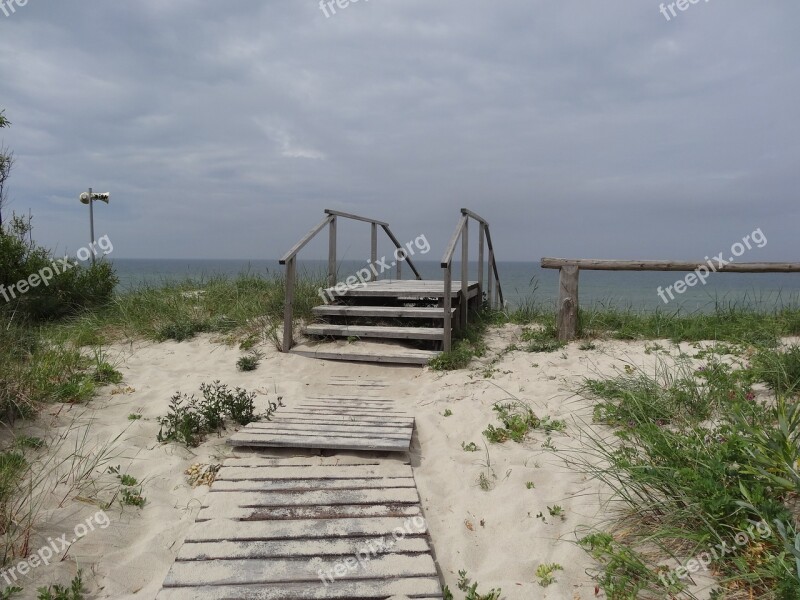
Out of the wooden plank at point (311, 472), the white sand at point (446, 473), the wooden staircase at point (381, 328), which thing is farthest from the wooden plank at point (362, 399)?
the wooden plank at point (311, 472)

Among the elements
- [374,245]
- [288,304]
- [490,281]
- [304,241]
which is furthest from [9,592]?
[490,281]

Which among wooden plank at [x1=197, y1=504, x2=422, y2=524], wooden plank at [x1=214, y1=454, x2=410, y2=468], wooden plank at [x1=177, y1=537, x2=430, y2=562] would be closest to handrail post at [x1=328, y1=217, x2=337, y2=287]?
wooden plank at [x1=214, y1=454, x2=410, y2=468]

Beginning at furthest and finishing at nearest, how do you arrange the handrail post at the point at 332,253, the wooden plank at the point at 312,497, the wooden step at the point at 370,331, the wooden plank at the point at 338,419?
the handrail post at the point at 332,253 → the wooden step at the point at 370,331 → the wooden plank at the point at 338,419 → the wooden plank at the point at 312,497

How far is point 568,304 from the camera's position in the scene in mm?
6434

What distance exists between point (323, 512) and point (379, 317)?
4.62m

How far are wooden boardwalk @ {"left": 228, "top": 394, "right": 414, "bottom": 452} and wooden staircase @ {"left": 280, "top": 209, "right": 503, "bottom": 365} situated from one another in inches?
64.7

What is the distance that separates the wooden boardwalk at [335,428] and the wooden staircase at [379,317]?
1643mm

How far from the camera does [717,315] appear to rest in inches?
261

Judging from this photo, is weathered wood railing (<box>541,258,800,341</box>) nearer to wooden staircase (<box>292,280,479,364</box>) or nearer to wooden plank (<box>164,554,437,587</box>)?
wooden staircase (<box>292,280,479,364</box>)

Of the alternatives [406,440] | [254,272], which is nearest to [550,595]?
[406,440]

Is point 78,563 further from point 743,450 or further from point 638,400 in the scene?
point 638,400

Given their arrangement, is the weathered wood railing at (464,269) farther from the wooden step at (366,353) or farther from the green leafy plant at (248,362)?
the green leafy plant at (248,362)

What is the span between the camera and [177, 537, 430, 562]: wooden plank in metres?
2.52

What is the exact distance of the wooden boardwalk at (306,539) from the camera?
2.30m
